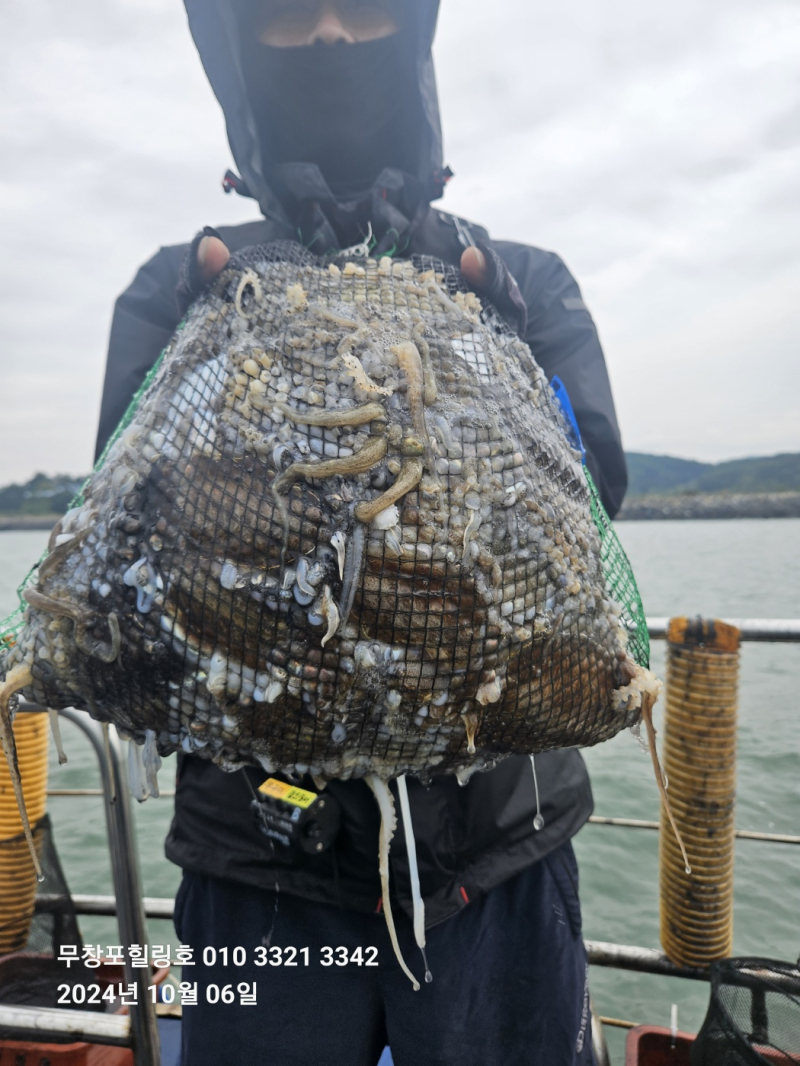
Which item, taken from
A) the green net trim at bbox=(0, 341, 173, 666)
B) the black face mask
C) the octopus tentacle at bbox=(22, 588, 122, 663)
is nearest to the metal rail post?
the green net trim at bbox=(0, 341, 173, 666)

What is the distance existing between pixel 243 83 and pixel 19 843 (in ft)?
9.72

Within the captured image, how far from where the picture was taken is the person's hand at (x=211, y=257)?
4.74 ft

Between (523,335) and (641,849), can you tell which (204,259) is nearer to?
(523,335)

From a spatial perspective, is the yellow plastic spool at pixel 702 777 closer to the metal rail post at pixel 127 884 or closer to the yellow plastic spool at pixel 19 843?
the metal rail post at pixel 127 884

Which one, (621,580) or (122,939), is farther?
(122,939)

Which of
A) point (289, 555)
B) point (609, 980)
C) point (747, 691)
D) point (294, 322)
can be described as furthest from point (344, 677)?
point (747, 691)

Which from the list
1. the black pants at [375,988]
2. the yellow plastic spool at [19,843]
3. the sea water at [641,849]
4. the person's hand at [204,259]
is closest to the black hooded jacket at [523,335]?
the black pants at [375,988]

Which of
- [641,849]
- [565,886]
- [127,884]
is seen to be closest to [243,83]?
[565,886]

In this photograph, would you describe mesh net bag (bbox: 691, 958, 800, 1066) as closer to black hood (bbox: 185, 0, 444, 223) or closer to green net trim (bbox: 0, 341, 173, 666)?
green net trim (bbox: 0, 341, 173, 666)

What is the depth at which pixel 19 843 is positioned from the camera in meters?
2.84

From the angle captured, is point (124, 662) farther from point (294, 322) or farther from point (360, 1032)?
point (360, 1032)

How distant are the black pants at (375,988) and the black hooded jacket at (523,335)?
0.12m

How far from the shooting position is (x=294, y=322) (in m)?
1.34

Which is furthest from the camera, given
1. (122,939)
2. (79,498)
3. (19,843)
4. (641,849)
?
(641,849)
